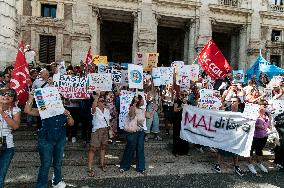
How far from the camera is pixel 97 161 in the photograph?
7758 millimetres

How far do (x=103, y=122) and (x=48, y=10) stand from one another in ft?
57.0

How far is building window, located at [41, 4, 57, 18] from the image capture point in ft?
71.5

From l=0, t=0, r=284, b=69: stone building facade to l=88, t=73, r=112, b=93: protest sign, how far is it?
1398 centimetres

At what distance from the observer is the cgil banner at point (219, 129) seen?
25.6 ft

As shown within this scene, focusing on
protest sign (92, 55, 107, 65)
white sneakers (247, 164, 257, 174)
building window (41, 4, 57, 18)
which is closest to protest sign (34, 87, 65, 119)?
white sneakers (247, 164, 257, 174)

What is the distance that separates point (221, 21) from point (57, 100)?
21266 mm

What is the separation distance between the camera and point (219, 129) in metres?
8.16

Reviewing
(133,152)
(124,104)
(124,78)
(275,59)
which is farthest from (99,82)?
(275,59)

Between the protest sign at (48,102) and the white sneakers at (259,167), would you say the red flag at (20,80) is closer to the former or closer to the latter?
the protest sign at (48,102)

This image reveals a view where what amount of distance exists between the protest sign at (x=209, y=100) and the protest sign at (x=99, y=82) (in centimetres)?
292

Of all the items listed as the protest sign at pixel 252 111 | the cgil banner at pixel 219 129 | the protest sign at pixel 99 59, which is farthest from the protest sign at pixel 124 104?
the protest sign at pixel 99 59

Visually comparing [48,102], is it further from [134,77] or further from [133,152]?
[134,77]

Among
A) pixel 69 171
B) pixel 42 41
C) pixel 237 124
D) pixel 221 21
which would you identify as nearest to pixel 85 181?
pixel 69 171

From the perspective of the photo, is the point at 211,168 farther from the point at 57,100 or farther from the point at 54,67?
the point at 54,67
